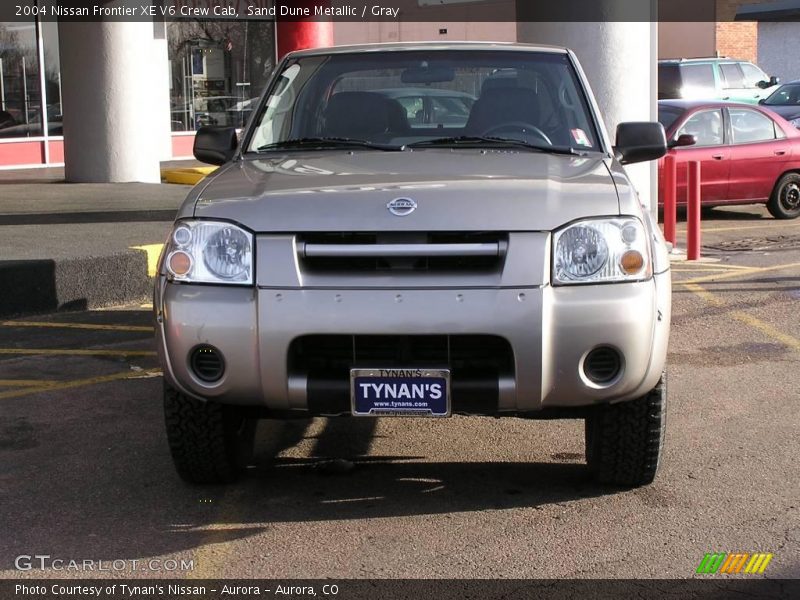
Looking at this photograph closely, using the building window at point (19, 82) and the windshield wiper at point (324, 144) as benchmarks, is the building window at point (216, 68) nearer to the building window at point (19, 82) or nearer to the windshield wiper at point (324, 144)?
the building window at point (19, 82)

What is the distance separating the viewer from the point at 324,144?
5.43 metres

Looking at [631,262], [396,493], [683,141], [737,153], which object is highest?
Result: [683,141]

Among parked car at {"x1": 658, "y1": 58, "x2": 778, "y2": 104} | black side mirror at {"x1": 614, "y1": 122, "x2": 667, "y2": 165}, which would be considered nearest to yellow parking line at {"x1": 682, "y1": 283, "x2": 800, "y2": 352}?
black side mirror at {"x1": 614, "y1": 122, "x2": 667, "y2": 165}

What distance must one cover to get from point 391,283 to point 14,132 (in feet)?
54.3

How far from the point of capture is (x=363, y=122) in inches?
221

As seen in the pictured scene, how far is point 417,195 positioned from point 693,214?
768cm

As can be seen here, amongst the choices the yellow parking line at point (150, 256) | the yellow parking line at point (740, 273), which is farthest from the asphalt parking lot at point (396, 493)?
the yellow parking line at point (740, 273)

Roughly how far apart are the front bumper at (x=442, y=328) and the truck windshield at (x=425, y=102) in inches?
50.4

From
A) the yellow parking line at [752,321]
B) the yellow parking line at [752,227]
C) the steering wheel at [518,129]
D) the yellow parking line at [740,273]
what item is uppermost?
the steering wheel at [518,129]

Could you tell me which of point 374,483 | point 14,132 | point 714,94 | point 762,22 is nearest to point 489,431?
point 374,483

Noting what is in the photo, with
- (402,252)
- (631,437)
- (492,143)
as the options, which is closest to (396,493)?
(631,437)

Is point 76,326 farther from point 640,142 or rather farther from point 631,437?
point 631,437

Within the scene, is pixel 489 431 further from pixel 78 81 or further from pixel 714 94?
pixel 714 94

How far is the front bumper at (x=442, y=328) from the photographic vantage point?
4.18 metres
